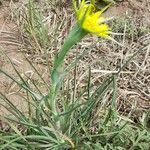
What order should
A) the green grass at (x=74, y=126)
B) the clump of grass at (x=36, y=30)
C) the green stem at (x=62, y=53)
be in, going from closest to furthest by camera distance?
the green stem at (x=62, y=53) → the green grass at (x=74, y=126) → the clump of grass at (x=36, y=30)

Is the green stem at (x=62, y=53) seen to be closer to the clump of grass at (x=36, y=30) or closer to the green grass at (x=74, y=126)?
the green grass at (x=74, y=126)

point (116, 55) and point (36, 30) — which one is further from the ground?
point (36, 30)

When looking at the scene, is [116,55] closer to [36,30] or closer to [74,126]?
[36,30]

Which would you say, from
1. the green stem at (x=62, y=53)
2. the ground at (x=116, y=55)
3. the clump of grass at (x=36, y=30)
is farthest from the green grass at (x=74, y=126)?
the clump of grass at (x=36, y=30)

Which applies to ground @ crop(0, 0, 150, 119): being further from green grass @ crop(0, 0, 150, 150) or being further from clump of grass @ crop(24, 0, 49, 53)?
green grass @ crop(0, 0, 150, 150)

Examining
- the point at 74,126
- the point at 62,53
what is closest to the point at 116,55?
the point at 74,126

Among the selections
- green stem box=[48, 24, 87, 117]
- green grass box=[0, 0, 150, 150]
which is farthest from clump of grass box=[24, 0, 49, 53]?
green stem box=[48, 24, 87, 117]

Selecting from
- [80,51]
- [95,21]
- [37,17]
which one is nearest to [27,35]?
[37,17]

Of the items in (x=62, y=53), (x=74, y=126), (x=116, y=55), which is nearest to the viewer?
(x=62, y=53)

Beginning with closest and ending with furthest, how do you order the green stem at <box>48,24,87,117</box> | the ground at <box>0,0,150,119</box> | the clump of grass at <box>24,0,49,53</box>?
the green stem at <box>48,24,87,117</box> < the ground at <box>0,0,150,119</box> < the clump of grass at <box>24,0,49,53</box>
